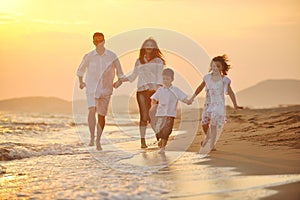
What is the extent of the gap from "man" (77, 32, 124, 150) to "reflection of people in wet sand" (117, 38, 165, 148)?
0.31 meters

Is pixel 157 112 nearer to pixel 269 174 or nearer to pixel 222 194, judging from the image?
pixel 269 174

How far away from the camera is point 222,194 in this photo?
6145 mm

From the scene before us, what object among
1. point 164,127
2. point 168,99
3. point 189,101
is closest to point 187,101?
point 189,101

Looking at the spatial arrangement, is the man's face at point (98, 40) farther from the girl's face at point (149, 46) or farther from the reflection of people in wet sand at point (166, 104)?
the reflection of people in wet sand at point (166, 104)

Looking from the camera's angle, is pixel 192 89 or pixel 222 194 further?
pixel 192 89

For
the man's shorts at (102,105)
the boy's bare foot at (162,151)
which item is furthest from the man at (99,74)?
the boy's bare foot at (162,151)

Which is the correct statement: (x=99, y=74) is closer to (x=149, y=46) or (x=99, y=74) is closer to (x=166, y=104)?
(x=149, y=46)

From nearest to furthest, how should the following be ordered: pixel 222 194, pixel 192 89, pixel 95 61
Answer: pixel 222 194, pixel 192 89, pixel 95 61

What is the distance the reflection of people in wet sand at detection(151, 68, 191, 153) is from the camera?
10516mm

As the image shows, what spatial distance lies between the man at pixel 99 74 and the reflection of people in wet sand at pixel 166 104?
1.49m

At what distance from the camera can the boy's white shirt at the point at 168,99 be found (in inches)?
413

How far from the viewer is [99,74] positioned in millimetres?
11984

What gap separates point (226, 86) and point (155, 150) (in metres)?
1.66

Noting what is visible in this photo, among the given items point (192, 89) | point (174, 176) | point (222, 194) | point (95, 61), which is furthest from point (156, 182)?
point (95, 61)
